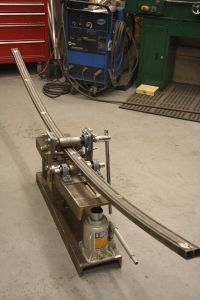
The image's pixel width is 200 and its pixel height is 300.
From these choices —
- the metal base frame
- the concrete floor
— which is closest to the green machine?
→ the concrete floor

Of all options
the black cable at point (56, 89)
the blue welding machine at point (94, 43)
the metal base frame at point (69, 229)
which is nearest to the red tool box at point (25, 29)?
the black cable at point (56, 89)

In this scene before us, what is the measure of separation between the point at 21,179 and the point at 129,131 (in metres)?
1.00

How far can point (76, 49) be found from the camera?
10.9 ft

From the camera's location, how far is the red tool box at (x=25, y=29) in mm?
3652

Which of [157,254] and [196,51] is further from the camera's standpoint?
[196,51]

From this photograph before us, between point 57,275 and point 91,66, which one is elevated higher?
point 91,66

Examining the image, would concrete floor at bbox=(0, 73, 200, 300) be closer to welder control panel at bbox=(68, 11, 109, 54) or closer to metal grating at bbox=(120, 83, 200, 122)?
metal grating at bbox=(120, 83, 200, 122)

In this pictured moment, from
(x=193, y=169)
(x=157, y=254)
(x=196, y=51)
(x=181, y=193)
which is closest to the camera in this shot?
(x=157, y=254)

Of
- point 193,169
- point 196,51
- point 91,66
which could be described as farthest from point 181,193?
point 196,51

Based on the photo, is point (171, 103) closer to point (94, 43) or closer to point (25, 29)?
point (94, 43)

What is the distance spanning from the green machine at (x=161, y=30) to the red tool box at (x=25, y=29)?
3.32 feet

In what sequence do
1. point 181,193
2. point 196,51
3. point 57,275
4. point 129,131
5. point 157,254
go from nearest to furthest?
point 57,275
point 157,254
point 181,193
point 129,131
point 196,51

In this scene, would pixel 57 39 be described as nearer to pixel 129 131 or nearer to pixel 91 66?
pixel 91 66

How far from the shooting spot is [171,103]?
328cm
